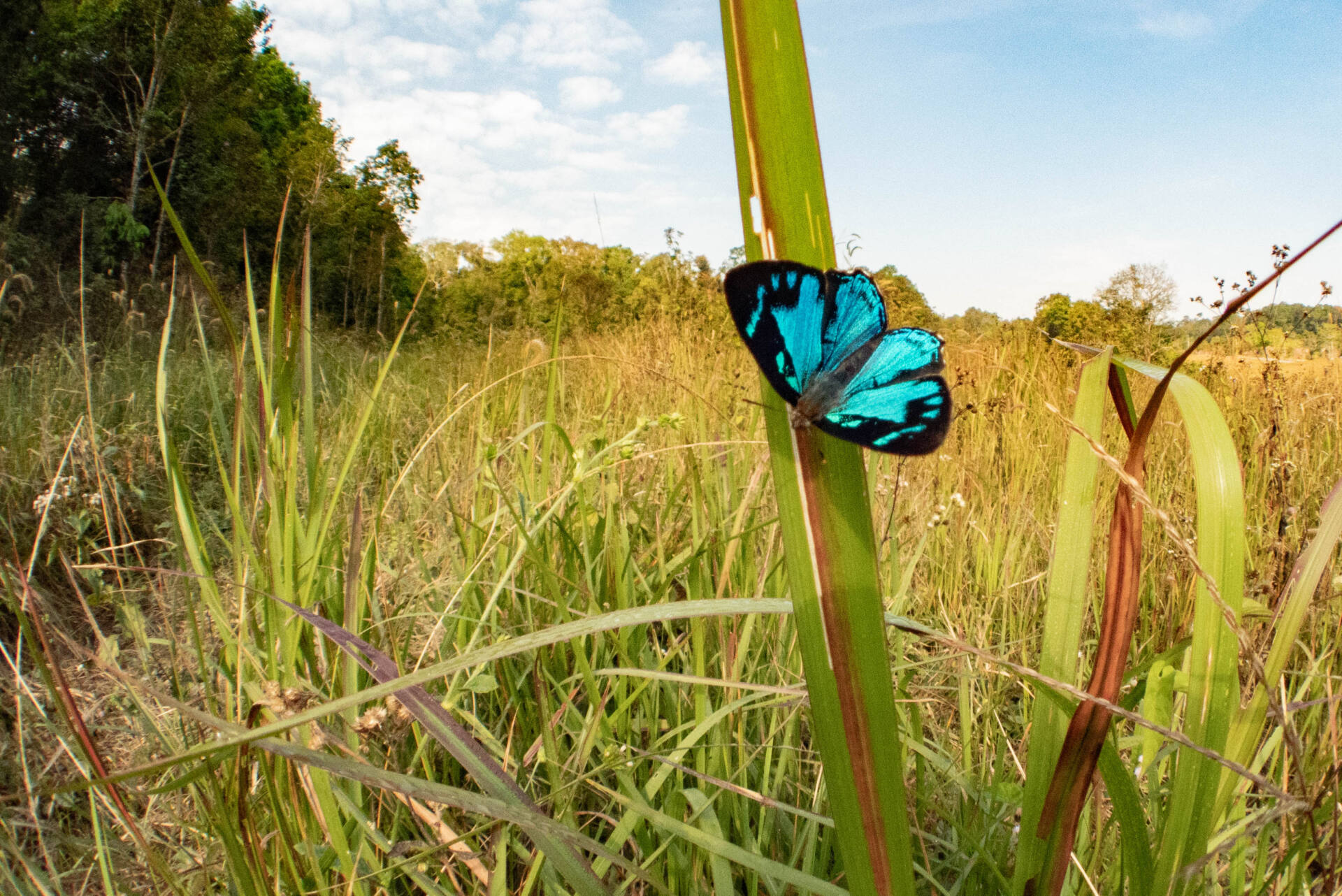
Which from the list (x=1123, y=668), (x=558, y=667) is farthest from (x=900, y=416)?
(x=558, y=667)

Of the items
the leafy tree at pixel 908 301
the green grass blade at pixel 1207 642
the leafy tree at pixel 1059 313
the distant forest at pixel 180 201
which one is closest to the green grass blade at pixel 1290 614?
the green grass blade at pixel 1207 642

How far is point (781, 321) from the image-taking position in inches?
29.4

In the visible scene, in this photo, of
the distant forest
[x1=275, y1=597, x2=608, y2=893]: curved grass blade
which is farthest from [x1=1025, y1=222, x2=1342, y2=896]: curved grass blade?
the distant forest

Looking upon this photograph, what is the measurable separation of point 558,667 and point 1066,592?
902 mm

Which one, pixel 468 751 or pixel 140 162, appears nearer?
pixel 468 751

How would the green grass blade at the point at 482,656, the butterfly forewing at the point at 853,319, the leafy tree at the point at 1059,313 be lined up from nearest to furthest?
the green grass blade at the point at 482,656 → the butterfly forewing at the point at 853,319 → the leafy tree at the point at 1059,313

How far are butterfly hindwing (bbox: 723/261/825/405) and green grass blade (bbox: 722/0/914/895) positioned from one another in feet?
0.25

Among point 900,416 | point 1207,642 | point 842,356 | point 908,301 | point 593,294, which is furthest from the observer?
point 593,294

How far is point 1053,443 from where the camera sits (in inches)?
112

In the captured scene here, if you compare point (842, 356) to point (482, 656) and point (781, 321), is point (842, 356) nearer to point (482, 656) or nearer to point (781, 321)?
point (781, 321)

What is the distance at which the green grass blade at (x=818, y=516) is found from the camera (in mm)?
438

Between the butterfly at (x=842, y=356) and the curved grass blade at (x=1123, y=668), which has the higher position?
the butterfly at (x=842, y=356)

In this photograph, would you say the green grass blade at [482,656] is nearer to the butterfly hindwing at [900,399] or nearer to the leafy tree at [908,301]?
the butterfly hindwing at [900,399]

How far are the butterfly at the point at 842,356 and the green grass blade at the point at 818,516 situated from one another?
0.03 m
